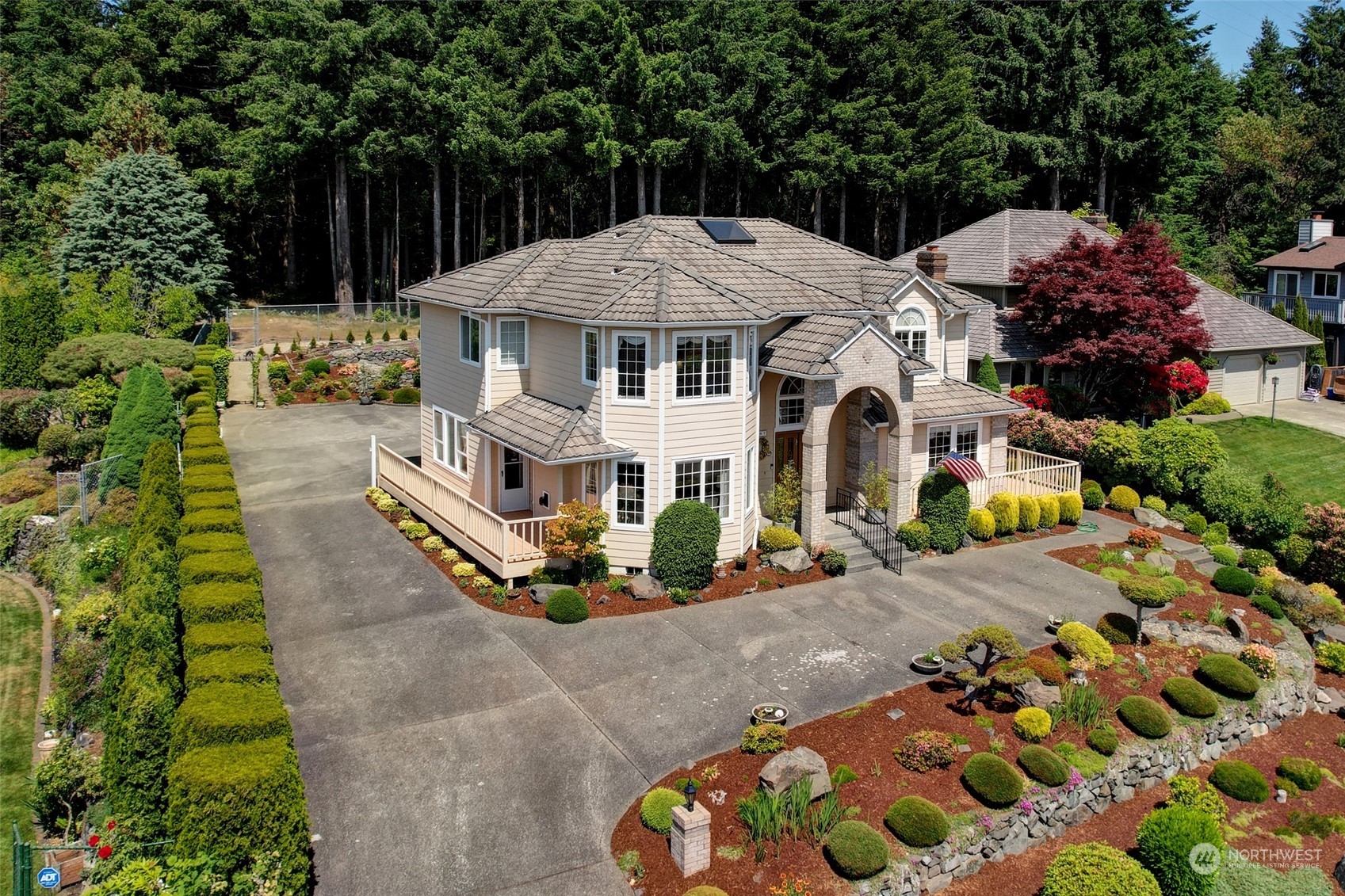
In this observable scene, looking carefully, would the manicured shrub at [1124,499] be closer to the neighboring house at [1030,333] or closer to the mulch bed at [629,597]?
the neighboring house at [1030,333]

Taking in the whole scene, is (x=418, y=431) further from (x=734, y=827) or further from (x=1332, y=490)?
(x=1332, y=490)

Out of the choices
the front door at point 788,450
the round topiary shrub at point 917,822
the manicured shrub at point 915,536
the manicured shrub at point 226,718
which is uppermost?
the front door at point 788,450

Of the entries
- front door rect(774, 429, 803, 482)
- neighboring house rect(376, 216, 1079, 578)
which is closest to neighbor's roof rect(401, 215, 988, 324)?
neighboring house rect(376, 216, 1079, 578)

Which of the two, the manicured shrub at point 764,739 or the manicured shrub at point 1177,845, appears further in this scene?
the manicured shrub at point 764,739

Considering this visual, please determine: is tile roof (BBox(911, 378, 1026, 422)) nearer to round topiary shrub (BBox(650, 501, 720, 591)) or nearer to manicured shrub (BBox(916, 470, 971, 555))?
manicured shrub (BBox(916, 470, 971, 555))

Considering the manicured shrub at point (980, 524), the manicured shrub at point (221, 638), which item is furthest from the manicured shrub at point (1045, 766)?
the manicured shrub at point (221, 638)

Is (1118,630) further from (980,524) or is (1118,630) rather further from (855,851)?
(855,851)
